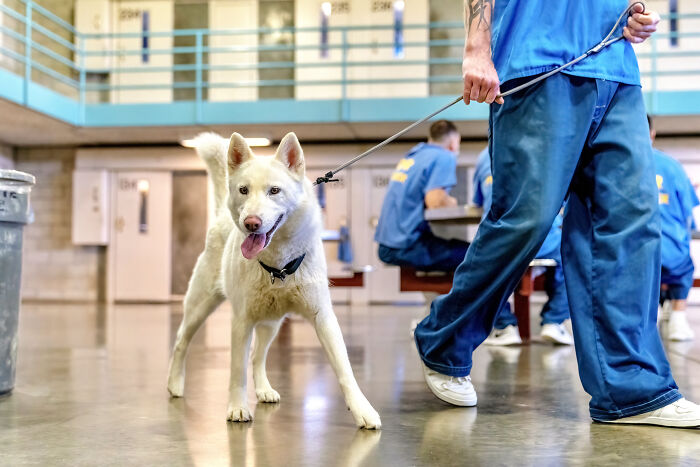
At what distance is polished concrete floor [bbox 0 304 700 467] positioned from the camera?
179 centimetres

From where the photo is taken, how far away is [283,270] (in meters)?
2.21

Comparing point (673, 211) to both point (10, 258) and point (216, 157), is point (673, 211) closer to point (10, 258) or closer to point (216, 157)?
point (216, 157)

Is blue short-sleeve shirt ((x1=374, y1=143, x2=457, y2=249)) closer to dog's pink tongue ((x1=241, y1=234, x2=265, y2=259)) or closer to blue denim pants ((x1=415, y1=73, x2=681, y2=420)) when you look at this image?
blue denim pants ((x1=415, y1=73, x2=681, y2=420))

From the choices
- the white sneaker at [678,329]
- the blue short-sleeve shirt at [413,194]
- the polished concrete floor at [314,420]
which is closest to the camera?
the polished concrete floor at [314,420]

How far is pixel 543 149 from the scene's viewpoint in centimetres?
210

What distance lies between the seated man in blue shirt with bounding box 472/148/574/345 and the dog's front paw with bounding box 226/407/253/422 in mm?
2628

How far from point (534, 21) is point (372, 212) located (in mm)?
10192

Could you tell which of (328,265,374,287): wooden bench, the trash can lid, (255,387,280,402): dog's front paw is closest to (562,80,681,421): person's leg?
(255,387,280,402): dog's front paw

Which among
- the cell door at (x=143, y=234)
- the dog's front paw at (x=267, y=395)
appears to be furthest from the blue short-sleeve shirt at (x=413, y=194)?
the cell door at (x=143, y=234)

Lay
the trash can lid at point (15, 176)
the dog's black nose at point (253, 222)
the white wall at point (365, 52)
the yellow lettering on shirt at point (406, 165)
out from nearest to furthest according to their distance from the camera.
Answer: the dog's black nose at point (253, 222) → the trash can lid at point (15, 176) → the yellow lettering on shirt at point (406, 165) → the white wall at point (365, 52)

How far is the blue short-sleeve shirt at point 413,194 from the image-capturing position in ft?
16.6

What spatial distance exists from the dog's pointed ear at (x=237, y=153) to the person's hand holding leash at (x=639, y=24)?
1.17 meters

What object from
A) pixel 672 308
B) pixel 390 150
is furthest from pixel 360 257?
pixel 672 308

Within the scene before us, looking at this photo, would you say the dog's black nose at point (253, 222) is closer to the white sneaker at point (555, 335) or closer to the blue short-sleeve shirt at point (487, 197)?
the blue short-sleeve shirt at point (487, 197)
